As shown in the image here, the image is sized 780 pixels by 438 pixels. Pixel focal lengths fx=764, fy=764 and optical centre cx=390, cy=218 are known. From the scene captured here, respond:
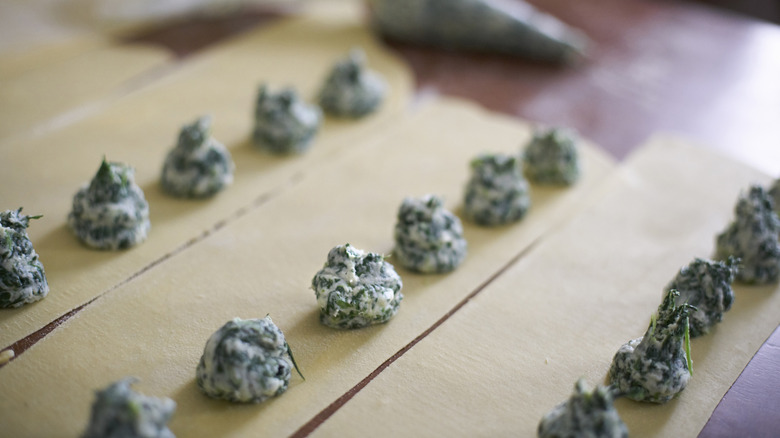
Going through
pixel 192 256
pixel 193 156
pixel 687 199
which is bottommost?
pixel 687 199

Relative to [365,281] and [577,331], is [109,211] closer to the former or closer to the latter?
[365,281]

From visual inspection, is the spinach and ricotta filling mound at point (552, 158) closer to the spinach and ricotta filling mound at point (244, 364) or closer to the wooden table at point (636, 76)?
the wooden table at point (636, 76)

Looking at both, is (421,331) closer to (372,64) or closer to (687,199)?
(687,199)

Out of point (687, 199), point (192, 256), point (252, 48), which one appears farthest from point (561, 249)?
point (252, 48)

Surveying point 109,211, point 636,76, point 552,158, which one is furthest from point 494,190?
point 636,76

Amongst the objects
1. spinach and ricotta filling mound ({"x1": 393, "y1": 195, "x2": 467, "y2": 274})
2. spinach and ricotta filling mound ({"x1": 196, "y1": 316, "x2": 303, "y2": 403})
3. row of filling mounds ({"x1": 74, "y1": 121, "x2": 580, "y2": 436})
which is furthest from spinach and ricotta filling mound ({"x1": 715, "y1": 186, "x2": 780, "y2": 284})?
spinach and ricotta filling mound ({"x1": 196, "y1": 316, "x2": 303, "y2": 403})

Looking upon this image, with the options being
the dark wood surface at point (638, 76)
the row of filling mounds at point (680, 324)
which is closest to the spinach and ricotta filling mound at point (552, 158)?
the dark wood surface at point (638, 76)

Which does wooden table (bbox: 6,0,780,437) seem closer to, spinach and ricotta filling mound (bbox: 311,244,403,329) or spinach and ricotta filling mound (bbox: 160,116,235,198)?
spinach and ricotta filling mound (bbox: 160,116,235,198)
